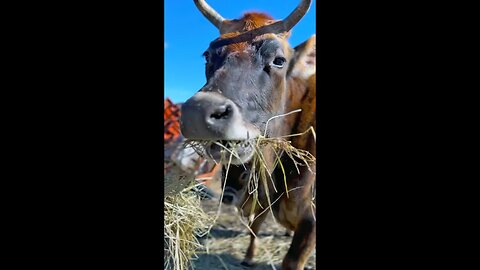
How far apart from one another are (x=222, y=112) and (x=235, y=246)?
167 cm

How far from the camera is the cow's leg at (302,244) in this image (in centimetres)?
195

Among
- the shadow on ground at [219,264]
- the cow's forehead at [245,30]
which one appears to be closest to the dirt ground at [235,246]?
the shadow on ground at [219,264]

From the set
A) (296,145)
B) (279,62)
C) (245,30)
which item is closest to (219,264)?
(296,145)

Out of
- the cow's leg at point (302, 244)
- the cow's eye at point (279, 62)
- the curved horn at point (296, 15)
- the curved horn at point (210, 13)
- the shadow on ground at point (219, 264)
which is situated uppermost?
the curved horn at point (210, 13)

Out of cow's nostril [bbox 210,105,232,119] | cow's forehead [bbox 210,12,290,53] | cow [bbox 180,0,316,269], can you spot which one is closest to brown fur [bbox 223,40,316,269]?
cow [bbox 180,0,316,269]

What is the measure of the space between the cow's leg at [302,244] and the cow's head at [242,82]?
49 centimetres

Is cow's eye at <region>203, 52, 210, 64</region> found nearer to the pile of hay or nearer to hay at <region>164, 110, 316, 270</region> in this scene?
hay at <region>164, 110, 316, 270</region>

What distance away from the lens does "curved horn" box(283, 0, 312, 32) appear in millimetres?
1593

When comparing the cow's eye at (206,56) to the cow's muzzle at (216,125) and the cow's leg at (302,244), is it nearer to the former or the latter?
the cow's muzzle at (216,125)

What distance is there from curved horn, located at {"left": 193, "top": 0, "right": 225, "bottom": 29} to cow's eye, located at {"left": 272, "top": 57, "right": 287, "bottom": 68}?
0.29 metres

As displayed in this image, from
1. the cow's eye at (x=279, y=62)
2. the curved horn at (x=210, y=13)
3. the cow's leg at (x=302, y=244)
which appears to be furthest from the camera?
the cow's leg at (x=302, y=244)
